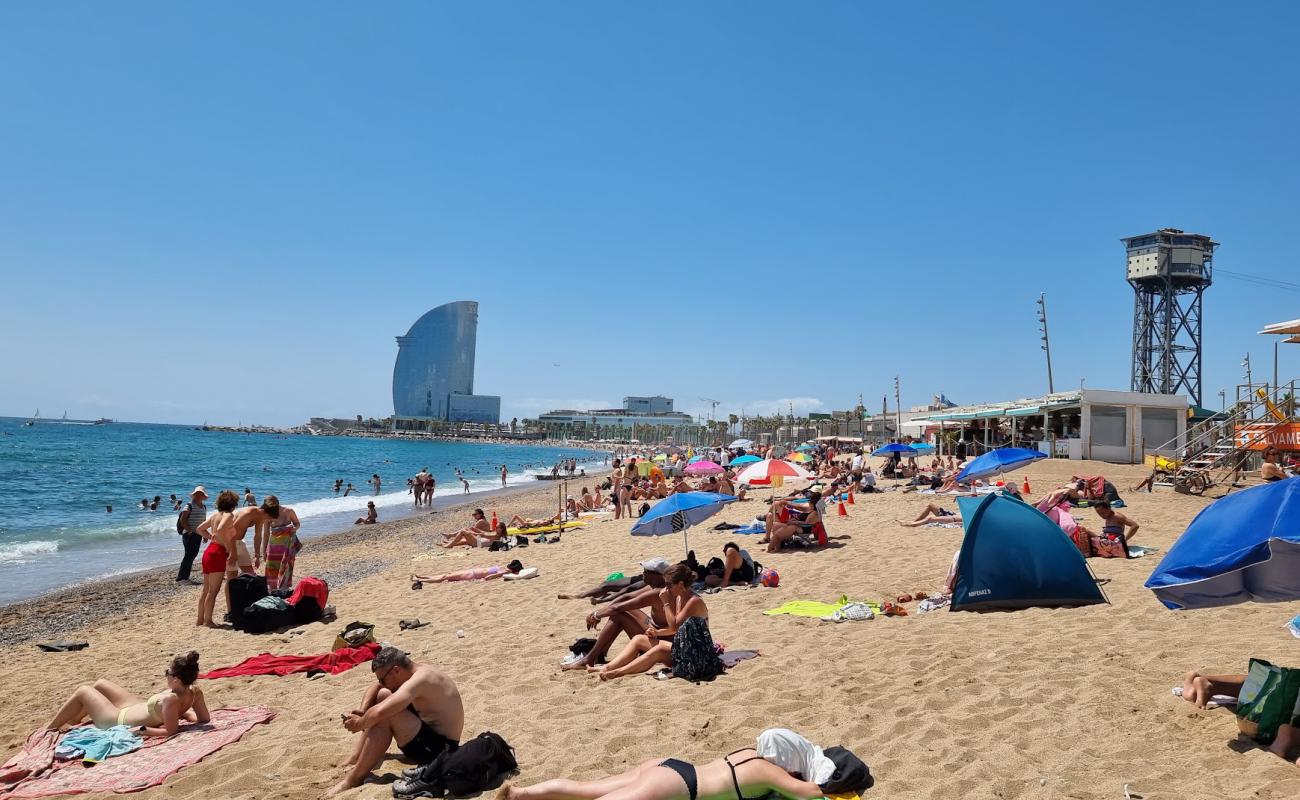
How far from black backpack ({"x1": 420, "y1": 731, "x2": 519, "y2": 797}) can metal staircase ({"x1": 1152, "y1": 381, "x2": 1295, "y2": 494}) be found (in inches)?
615

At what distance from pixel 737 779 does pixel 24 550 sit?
60.2ft

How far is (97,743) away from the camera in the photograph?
4.72m

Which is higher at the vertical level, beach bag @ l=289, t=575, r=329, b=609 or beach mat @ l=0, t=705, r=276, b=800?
beach bag @ l=289, t=575, r=329, b=609

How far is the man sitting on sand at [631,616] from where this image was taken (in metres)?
5.88

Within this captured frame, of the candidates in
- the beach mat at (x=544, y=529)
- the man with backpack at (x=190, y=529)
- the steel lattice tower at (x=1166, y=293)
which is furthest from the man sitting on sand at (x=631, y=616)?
the steel lattice tower at (x=1166, y=293)

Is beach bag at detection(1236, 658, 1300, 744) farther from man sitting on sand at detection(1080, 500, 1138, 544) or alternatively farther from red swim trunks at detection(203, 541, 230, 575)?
red swim trunks at detection(203, 541, 230, 575)

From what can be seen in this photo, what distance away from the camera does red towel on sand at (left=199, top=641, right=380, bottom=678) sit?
6.27 m

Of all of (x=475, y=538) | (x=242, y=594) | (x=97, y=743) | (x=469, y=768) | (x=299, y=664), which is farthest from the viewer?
(x=475, y=538)

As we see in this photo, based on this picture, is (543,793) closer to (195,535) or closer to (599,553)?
(599,553)

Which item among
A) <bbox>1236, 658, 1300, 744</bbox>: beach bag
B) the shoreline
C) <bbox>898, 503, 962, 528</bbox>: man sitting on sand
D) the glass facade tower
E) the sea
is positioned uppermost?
the glass facade tower

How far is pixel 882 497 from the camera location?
1734 centimetres

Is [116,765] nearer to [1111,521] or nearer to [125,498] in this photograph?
[1111,521]

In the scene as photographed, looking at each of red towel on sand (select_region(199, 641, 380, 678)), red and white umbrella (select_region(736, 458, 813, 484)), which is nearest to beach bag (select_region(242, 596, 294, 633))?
red towel on sand (select_region(199, 641, 380, 678))

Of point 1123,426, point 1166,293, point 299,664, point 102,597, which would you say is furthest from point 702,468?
point 1166,293
